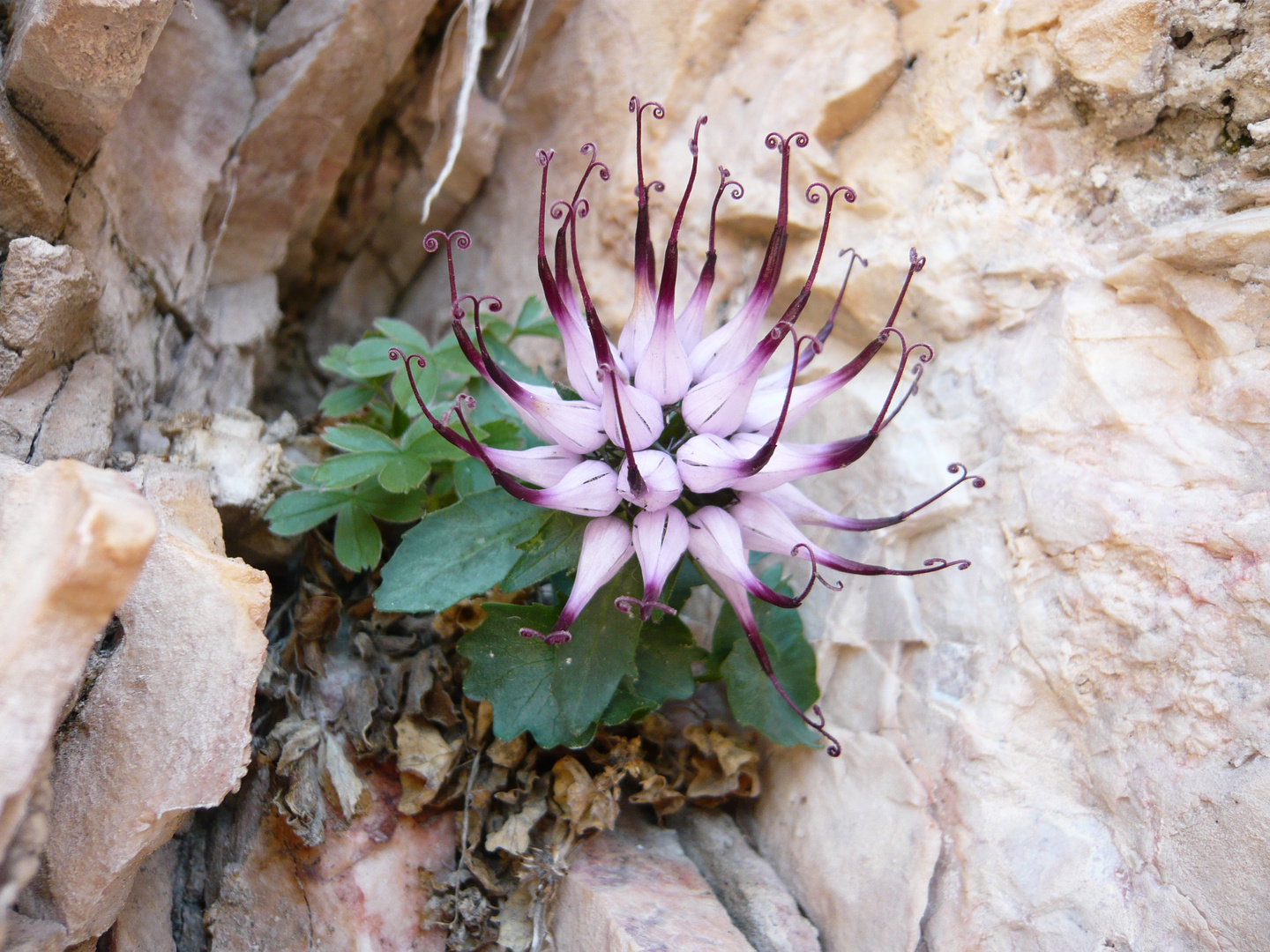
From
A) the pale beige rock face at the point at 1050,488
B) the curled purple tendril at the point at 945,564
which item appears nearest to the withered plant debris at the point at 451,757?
the pale beige rock face at the point at 1050,488

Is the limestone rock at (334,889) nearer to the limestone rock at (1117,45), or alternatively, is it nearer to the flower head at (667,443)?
the flower head at (667,443)

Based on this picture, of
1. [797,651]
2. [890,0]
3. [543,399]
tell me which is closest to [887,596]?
[797,651]

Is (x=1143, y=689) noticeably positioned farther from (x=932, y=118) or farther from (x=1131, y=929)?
(x=932, y=118)

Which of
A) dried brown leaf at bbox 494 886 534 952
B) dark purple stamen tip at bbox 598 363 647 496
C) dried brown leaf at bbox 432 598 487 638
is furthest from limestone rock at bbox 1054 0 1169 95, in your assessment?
dried brown leaf at bbox 494 886 534 952

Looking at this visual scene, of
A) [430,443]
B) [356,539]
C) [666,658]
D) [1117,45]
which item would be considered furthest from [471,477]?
[1117,45]

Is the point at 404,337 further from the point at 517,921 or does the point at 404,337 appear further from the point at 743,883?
the point at 743,883

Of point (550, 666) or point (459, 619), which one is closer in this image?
point (550, 666)
